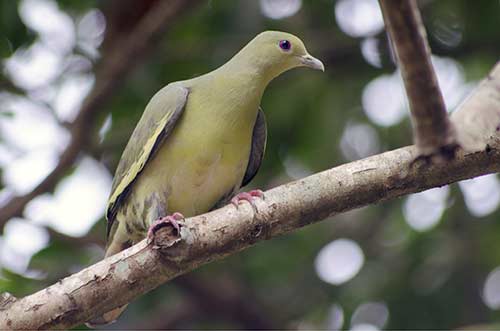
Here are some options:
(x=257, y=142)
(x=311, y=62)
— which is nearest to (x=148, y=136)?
(x=257, y=142)

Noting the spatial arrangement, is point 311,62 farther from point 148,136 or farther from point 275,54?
point 148,136

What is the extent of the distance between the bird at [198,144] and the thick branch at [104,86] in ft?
2.84

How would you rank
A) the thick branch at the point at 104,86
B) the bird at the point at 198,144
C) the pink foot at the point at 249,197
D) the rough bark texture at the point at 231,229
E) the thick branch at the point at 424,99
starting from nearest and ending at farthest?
the thick branch at the point at 424,99 < the rough bark texture at the point at 231,229 < the pink foot at the point at 249,197 < the bird at the point at 198,144 < the thick branch at the point at 104,86

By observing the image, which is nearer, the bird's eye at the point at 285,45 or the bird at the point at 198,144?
the bird at the point at 198,144

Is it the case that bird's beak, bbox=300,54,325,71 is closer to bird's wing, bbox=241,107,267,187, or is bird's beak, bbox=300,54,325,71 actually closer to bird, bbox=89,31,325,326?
bird, bbox=89,31,325,326

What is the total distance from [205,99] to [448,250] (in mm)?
2789

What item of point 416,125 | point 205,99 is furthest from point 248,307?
point 416,125

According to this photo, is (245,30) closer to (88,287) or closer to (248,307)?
(248,307)

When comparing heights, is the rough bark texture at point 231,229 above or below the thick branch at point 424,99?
below

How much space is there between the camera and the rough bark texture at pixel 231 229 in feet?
11.0

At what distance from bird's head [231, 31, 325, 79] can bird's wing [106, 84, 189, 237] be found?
40cm

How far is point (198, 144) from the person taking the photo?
14.0 feet

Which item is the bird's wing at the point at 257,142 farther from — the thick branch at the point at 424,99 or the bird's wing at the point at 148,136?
the thick branch at the point at 424,99

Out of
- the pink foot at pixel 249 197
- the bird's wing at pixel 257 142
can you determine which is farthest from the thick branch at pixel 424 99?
the bird's wing at pixel 257 142
